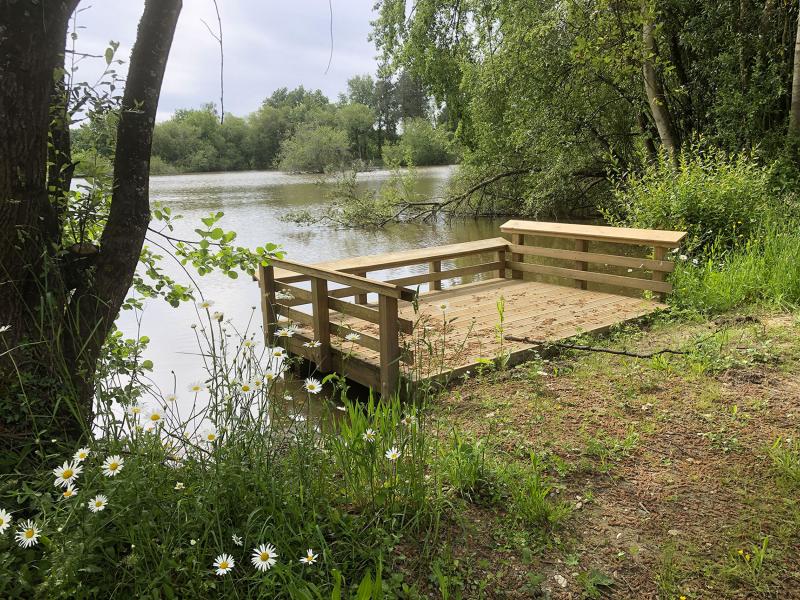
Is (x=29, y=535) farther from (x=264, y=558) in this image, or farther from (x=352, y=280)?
(x=352, y=280)

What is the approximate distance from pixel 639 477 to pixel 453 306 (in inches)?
159

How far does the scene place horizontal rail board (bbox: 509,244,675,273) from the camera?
21.1 feet

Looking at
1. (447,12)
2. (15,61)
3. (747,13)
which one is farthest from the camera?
(447,12)

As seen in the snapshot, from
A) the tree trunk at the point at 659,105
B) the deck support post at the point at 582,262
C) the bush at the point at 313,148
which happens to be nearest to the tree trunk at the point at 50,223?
the deck support post at the point at 582,262

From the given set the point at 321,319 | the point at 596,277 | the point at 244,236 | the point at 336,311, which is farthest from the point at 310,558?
the point at 244,236

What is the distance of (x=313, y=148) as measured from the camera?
2928 cm

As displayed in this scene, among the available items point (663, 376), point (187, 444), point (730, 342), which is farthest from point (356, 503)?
point (730, 342)

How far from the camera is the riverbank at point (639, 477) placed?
221cm

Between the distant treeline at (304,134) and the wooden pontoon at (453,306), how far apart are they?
21.9m

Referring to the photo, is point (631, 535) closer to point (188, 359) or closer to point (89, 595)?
point (89, 595)

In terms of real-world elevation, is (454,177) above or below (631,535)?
above

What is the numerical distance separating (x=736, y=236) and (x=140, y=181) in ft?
23.3

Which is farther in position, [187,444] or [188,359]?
[188,359]

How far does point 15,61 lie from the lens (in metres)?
2.06
